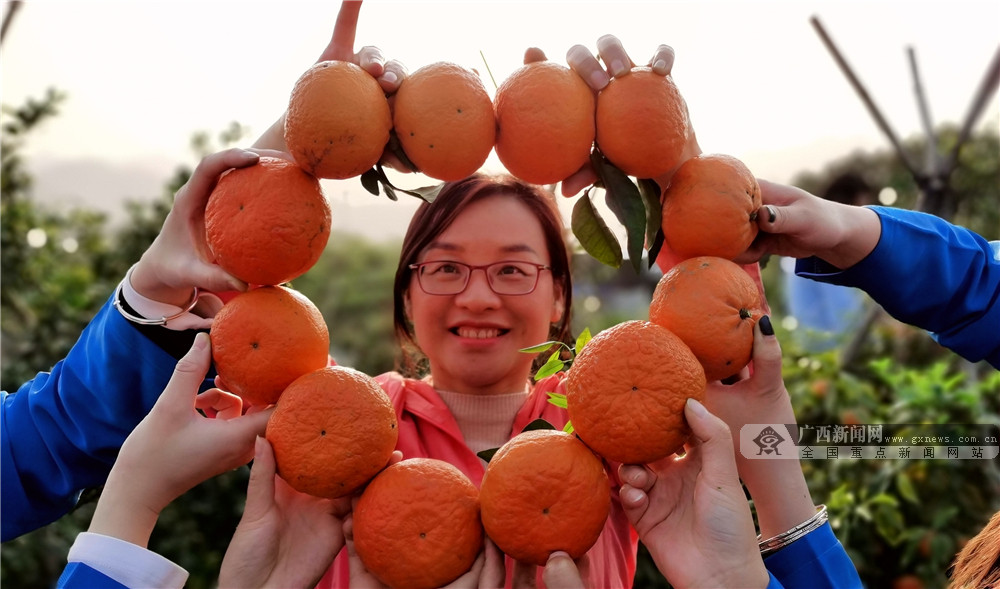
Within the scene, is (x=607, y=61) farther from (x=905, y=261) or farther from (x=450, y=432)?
(x=450, y=432)

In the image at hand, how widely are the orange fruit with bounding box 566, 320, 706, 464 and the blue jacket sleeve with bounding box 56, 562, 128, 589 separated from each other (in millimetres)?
683

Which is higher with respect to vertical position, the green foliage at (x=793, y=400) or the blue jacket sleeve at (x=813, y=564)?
the blue jacket sleeve at (x=813, y=564)

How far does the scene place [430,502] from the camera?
111 centimetres

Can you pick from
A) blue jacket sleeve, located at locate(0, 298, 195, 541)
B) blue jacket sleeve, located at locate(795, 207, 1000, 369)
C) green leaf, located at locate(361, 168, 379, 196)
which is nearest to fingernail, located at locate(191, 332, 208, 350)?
blue jacket sleeve, located at locate(0, 298, 195, 541)

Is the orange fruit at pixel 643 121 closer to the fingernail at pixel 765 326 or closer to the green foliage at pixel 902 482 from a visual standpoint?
the fingernail at pixel 765 326

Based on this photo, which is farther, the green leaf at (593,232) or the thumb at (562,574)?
the green leaf at (593,232)

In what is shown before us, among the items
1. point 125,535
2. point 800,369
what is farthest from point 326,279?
point 125,535

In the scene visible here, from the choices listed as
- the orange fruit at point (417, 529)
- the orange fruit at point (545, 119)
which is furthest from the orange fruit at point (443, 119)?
the orange fruit at point (417, 529)

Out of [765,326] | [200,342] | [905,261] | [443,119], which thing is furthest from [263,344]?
[905,261]

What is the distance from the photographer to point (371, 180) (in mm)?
1266

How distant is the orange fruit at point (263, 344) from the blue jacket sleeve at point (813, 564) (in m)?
0.81

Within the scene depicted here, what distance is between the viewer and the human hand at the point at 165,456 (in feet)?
3.61

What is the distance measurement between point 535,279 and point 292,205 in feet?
2.38

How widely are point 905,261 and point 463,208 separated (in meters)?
0.91
